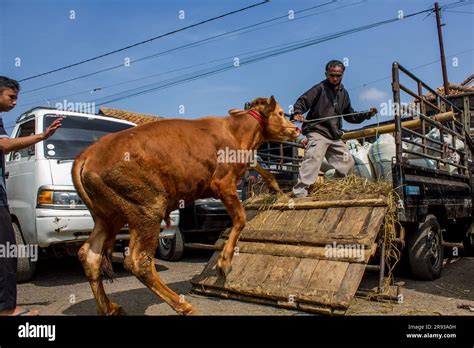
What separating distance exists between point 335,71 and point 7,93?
13.5ft

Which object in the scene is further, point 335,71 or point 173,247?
point 173,247

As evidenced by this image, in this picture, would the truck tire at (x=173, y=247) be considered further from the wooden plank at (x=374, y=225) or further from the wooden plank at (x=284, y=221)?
the wooden plank at (x=374, y=225)

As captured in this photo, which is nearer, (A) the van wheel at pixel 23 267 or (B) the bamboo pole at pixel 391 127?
(A) the van wheel at pixel 23 267

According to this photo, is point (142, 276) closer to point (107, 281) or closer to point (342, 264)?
point (342, 264)

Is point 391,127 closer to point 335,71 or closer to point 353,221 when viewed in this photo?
point 335,71

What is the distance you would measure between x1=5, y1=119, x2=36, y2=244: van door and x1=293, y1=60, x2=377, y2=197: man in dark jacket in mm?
3507

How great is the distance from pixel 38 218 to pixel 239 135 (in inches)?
116

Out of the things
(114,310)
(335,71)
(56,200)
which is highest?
(335,71)

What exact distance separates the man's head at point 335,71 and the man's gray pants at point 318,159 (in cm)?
82

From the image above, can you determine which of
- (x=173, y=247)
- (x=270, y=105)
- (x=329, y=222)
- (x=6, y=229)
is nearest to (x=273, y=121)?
A: (x=270, y=105)

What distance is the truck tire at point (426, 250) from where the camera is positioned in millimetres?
5074

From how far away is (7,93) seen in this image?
136 inches

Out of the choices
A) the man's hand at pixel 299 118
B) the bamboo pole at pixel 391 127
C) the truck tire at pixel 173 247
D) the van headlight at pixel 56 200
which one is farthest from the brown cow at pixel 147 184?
the truck tire at pixel 173 247

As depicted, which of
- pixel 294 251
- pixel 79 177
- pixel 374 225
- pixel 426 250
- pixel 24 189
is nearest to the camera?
pixel 79 177
